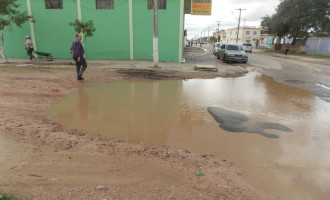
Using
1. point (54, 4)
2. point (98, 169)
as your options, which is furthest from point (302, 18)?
point (98, 169)

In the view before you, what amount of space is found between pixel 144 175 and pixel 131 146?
41.7 inches

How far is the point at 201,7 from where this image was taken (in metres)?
17.0

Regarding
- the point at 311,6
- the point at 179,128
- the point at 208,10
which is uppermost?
the point at 311,6

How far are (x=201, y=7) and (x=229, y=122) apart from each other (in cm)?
1367

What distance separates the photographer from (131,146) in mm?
4102

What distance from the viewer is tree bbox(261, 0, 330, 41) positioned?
98.2 ft

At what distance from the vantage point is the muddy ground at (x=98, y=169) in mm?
2645

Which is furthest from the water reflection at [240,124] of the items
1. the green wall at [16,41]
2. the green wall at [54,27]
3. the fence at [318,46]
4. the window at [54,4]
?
the fence at [318,46]

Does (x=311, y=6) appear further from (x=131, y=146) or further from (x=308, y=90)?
(x=131, y=146)

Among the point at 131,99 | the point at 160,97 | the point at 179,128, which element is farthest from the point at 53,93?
the point at 179,128

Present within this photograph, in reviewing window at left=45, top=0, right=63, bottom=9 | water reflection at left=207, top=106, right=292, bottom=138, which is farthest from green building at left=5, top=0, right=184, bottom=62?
water reflection at left=207, top=106, right=292, bottom=138

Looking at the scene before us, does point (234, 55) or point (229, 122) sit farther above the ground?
point (234, 55)

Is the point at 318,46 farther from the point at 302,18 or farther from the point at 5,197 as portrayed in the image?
the point at 5,197

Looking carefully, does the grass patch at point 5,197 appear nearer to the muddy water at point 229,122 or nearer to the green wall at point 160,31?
the muddy water at point 229,122
